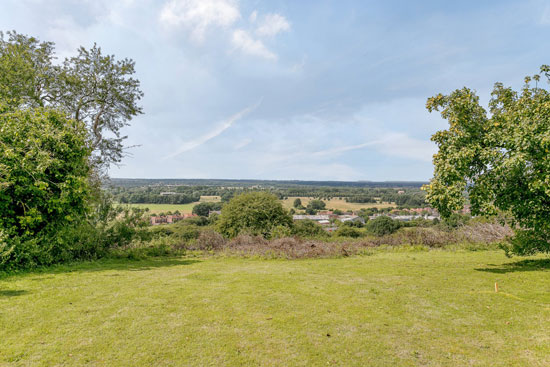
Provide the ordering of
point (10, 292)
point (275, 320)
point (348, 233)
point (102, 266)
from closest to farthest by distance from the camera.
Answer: point (275, 320)
point (10, 292)
point (102, 266)
point (348, 233)

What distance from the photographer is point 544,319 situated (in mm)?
5109

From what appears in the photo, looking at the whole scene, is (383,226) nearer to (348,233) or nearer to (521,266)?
(348,233)

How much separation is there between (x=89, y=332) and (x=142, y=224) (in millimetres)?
10360

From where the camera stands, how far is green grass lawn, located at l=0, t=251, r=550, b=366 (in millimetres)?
3955

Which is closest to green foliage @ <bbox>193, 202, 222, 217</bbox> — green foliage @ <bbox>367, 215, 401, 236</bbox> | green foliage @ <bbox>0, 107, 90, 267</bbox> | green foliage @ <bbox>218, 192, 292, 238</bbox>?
green foliage @ <bbox>218, 192, 292, 238</bbox>

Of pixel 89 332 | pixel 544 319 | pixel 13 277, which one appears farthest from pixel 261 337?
pixel 13 277

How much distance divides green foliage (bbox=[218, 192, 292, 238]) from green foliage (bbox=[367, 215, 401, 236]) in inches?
433

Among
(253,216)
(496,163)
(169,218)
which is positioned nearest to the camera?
(496,163)

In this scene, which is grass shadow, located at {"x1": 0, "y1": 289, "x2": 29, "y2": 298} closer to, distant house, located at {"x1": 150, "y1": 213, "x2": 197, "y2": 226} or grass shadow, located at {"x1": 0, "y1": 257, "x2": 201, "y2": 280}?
grass shadow, located at {"x1": 0, "y1": 257, "x2": 201, "y2": 280}

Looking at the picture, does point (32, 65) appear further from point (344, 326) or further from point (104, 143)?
point (344, 326)

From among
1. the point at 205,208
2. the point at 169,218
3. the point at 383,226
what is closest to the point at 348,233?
the point at 383,226

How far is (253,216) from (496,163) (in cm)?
1469

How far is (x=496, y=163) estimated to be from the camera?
7914 mm

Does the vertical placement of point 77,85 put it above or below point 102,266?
above
